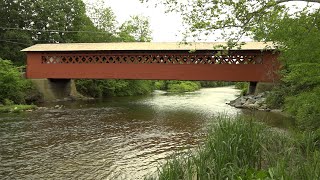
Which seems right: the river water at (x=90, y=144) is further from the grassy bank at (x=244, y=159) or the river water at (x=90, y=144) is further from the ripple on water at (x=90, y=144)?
the grassy bank at (x=244, y=159)

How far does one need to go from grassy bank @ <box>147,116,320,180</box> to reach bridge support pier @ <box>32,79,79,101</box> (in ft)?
62.8

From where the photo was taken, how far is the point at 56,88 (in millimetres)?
24219

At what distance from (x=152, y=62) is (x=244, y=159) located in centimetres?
1705

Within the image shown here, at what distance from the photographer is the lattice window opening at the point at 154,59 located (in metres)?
20.6

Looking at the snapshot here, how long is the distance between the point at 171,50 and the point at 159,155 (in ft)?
45.0

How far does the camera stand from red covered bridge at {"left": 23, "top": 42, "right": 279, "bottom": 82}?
20141 mm

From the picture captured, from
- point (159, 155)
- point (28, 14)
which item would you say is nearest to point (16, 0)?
point (28, 14)

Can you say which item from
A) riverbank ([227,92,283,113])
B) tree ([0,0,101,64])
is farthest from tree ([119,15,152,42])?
riverbank ([227,92,283,113])

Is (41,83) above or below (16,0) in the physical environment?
below

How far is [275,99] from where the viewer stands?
17.0 meters

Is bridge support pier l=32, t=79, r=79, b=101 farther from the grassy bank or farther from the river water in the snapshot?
the grassy bank

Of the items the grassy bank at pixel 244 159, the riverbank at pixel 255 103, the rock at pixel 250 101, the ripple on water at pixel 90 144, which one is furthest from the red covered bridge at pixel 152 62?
the grassy bank at pixel 244 159

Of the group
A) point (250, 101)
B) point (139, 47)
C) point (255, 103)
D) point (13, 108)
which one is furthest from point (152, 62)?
point (13, 108)

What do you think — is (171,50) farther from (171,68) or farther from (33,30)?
(33,30)
